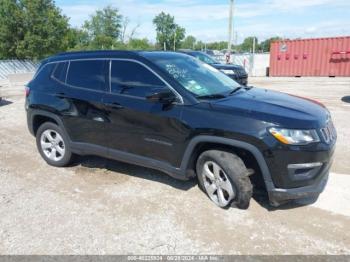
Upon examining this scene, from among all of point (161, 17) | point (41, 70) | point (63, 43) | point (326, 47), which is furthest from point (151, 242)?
point (161, 17)

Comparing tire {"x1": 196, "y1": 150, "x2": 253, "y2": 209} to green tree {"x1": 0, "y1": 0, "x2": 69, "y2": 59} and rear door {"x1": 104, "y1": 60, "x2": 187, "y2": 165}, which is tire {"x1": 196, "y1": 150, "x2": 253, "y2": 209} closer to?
rear door {"x1": 104, "y1": 60, "x2": 187, "y2": 165}

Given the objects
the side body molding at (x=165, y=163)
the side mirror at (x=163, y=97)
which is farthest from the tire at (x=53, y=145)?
the side mirror at (x=163, y=97)

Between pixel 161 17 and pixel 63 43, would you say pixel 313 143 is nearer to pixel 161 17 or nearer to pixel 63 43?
pixel 63 43

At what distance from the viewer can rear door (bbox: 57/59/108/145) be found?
4523 mm

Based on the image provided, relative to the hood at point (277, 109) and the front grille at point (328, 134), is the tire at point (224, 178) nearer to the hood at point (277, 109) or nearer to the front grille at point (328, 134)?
the hood at point (277, 109)

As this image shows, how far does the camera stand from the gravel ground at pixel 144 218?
3.17 m


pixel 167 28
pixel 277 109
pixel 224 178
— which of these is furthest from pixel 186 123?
pixel 167 28

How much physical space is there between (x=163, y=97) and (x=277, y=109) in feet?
4.06

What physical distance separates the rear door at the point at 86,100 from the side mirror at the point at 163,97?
963 mm

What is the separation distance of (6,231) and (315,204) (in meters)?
3.40

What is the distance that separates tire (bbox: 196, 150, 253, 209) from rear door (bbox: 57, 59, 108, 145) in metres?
1.52

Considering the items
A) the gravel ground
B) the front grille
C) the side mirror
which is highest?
the side mirror

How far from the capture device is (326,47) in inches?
870

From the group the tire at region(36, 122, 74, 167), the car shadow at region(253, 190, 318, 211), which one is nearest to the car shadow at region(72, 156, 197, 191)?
the tire at region(36, 122, 74, 167)
